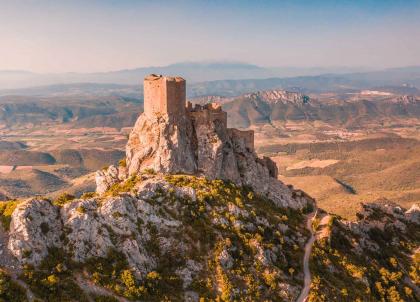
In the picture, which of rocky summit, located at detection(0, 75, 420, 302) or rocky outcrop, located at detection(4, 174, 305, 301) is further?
rocky outcrop, located at detection(4, 174, 305, 301)

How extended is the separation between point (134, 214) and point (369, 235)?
55.7m

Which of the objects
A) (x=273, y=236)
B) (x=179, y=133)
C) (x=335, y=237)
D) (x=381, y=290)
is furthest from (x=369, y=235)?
(x=179, y=133)

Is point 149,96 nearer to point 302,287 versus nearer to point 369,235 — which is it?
point 302,287

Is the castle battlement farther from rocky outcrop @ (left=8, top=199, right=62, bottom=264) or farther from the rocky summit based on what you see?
rocky outcrop @ (left=8, top=199, right=62, bottom=264)

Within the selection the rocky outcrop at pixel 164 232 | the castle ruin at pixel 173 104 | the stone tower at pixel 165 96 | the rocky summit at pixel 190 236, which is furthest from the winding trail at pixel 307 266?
the stone tower at pixel 165 96

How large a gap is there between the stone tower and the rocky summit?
9.1 inches

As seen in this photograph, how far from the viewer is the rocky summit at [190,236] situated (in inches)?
1882

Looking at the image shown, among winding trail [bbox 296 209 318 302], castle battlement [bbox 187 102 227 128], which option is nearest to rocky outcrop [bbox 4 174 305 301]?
winding trail [bbox 296 209 318 302]

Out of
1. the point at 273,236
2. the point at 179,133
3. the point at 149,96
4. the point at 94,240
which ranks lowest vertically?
the point at 273,236

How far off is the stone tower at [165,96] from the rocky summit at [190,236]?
0.75 feet

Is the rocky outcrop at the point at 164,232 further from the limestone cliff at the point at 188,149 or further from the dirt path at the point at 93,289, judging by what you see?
the limestone cliff at the point at 188,149

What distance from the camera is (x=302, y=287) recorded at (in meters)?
60.5

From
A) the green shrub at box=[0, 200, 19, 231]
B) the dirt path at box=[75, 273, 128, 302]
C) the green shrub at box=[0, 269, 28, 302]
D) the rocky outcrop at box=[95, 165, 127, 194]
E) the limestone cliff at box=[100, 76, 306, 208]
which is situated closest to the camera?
the green shrub at box=[0, 269, 28, 302]

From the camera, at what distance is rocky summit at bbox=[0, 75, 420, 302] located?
47.8 metres
